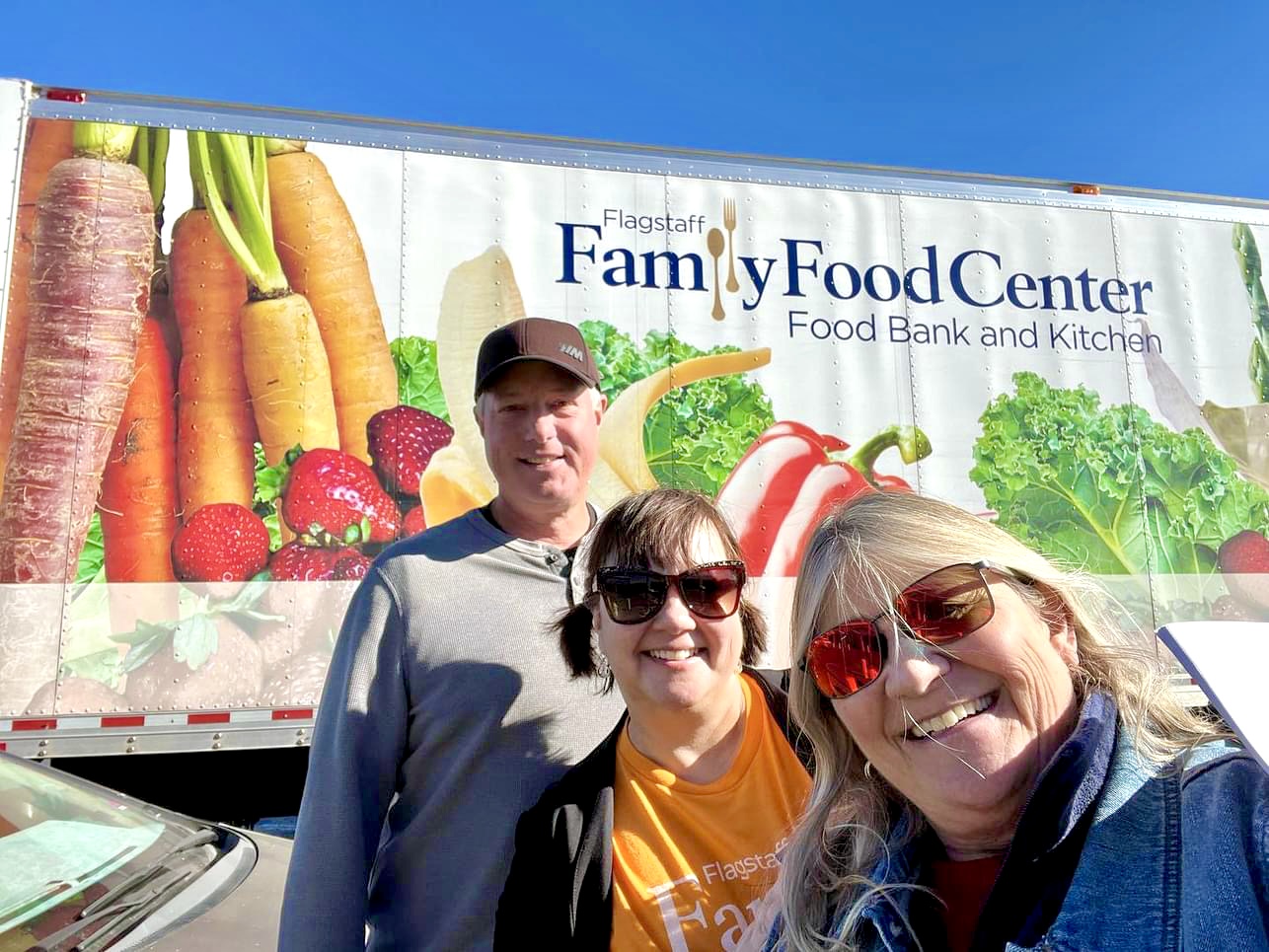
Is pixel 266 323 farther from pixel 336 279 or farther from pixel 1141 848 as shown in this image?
pixel 1141 848

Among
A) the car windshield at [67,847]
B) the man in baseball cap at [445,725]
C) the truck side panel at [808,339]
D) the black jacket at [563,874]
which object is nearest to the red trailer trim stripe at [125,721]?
the truck side panel at [808,339]

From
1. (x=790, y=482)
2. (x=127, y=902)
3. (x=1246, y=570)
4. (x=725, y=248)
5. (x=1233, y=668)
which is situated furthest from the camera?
(x=1246, y=570)

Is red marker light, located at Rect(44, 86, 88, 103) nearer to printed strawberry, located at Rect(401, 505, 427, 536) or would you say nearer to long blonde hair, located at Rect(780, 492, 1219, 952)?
printed strawberry, located at Rect(401, 505, 427, 536)

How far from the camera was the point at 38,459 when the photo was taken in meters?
3.92

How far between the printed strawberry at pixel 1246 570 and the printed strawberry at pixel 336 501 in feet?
14.8

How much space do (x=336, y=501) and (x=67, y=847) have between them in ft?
6.34

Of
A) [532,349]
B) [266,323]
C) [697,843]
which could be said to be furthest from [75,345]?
[697,843]

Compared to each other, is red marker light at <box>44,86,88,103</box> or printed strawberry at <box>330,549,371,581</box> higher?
red marker light at <box>44,86,88,103</box>

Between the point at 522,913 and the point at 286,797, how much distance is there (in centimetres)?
361

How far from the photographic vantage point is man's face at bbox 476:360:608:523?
80.9 inches

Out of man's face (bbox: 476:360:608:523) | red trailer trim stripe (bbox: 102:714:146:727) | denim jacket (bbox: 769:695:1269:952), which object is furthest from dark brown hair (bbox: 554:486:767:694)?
red trailer trim stripe (bbox: 102:714:146:727)

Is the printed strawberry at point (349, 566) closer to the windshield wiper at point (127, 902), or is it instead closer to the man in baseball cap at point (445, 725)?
the windshield wiper at point (127, 902)

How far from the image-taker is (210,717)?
4004 mm

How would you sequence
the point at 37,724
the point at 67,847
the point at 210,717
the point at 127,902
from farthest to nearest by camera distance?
the point at 210,717 < the point at 37,724 < the point at 67,847 < the point at 127,902
